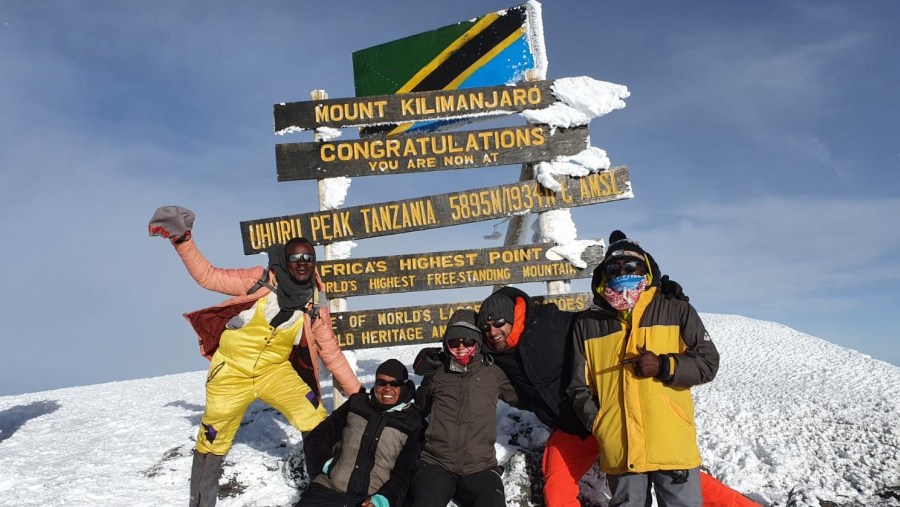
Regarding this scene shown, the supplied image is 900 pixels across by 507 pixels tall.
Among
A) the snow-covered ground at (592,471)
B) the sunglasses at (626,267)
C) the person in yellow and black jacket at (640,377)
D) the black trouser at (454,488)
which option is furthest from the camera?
the snow-covered ground at (592,471)

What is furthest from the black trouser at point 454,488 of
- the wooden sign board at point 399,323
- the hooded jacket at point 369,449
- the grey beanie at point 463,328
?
the wooden sign board at point 399,323

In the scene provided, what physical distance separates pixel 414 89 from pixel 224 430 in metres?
5.25

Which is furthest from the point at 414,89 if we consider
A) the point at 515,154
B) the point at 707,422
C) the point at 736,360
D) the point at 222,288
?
the point at 736,360

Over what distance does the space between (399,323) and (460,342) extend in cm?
275

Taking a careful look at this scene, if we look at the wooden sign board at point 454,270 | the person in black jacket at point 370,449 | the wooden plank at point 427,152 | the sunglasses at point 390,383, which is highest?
the wooden plank at point 427,152

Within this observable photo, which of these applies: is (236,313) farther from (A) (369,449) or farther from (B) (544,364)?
(B) (544,364)

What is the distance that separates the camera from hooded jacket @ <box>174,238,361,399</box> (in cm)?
502

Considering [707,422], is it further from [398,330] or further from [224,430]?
[224,430]

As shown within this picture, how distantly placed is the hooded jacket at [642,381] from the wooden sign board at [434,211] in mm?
3116

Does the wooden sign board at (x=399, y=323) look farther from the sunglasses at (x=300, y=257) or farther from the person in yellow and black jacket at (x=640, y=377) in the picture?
the person in yellow and black jacket at (x=640, y=377)

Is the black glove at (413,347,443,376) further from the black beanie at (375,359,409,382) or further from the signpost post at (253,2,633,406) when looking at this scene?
the signpost post at (253,2,633,406)

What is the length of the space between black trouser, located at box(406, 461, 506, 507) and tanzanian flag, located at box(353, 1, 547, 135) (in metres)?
4.89

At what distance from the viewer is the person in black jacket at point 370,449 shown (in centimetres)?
437

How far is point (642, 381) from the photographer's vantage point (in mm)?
3701
